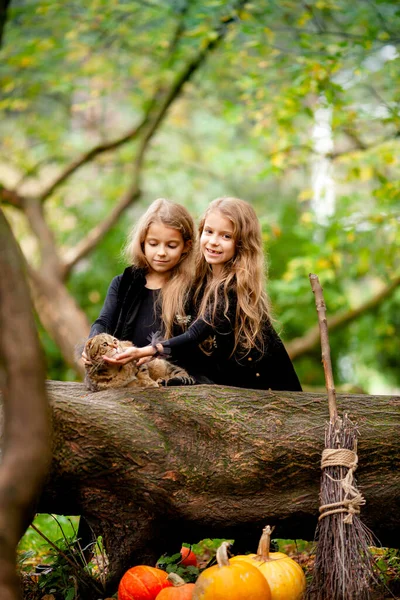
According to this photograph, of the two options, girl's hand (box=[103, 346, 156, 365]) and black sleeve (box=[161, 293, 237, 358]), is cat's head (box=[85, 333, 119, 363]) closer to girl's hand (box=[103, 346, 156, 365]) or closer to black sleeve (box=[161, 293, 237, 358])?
girl's hand (box=[103, 346, 156, 365])

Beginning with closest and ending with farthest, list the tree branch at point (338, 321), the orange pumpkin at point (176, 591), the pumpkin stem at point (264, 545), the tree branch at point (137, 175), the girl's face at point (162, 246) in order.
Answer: the orange pumpkin at point (176, 591)
the pumpkin stem at point (264, 545)
the girl's face at point (162, 246)
the tree branch at point (137, 175)
the tree branch at point (338, 321)

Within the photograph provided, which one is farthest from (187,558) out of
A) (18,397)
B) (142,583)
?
(18,397)

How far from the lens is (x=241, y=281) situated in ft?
12.3

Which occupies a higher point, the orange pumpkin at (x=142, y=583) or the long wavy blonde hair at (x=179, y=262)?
the long wavy blonde hair at (x=179, y=262)

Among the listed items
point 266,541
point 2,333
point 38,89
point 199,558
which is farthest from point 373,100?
point 2,333

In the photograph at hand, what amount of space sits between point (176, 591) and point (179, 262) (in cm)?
188

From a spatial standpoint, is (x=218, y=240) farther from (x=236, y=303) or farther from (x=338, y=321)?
(x=338, y=321)

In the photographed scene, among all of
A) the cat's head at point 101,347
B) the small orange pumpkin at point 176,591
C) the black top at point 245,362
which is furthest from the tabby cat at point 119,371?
the small orange pumpkin at point 176,591

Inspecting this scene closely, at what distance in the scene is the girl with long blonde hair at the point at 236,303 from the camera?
3.71 metres

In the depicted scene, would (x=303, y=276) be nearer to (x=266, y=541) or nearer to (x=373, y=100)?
(x=373, y=100)

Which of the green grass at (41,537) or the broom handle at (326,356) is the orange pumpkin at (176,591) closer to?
the broom handle at (326,356)

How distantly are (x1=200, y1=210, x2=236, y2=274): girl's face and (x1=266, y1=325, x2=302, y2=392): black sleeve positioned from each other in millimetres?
500

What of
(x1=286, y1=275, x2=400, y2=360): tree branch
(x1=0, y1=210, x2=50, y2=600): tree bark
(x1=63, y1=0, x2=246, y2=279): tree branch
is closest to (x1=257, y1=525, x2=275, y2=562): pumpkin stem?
(x1=0, y1=210, x2=50, y2=600): tree bark

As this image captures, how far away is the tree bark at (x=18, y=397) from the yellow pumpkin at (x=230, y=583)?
1104 mm
